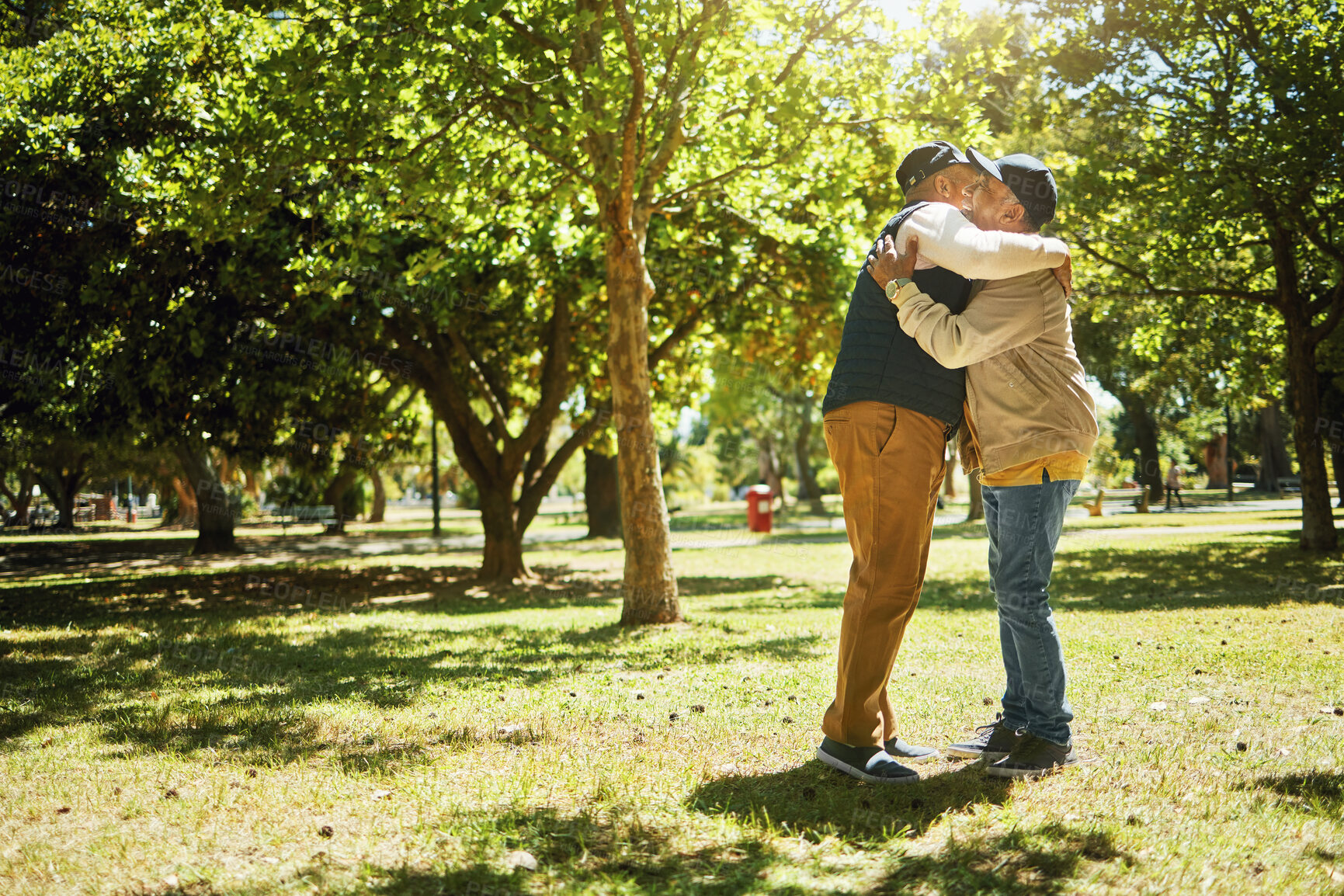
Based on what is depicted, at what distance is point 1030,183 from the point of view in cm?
371

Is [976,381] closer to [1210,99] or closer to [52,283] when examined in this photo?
[52,283]

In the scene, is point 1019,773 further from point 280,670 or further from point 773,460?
point 773,460

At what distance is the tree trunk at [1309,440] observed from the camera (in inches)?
560

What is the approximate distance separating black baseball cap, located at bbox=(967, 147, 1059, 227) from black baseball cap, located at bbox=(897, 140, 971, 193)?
0.11 meters

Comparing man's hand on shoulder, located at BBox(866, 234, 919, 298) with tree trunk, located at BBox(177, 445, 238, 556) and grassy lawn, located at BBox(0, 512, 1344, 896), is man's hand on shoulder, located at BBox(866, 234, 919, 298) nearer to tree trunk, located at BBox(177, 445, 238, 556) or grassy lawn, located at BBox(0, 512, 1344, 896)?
grassy lawn, located at BBox(0, 512, 1344, 896)

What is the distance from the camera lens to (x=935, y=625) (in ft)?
28.2

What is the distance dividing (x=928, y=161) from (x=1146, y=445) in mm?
42859

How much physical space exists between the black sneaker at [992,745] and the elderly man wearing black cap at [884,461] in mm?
409

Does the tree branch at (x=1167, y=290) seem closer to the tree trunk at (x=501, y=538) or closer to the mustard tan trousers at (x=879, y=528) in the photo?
the tree trunk at (x=501, y=538)

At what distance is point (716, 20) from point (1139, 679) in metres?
6.38
